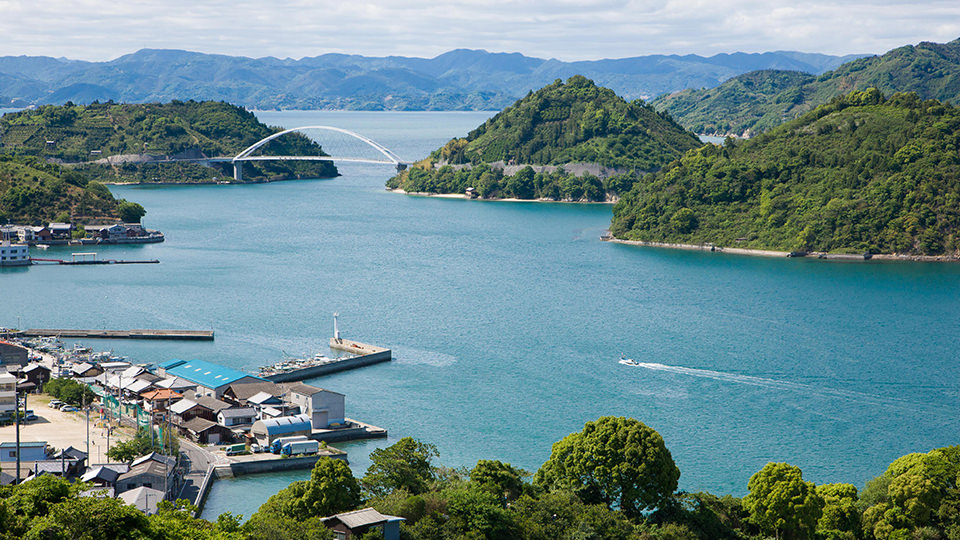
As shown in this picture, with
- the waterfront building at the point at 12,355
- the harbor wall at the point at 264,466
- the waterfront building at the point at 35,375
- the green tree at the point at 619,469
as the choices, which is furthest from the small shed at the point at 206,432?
the green tree at the point at 619,469

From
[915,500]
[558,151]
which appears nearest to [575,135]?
[558,151]

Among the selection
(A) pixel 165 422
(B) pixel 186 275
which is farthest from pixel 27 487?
(B) pixel 186 275

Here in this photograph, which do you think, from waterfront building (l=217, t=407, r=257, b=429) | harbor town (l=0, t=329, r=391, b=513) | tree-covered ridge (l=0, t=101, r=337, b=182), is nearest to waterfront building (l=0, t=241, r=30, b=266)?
harbor town (l=0, t=329, r=391, b=513)

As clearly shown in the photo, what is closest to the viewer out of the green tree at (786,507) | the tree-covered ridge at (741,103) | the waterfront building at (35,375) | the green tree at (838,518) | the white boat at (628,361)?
the green tree at (838,518)

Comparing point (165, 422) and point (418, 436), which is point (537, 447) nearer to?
point (418, 436)

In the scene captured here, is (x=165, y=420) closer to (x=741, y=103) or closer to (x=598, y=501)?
(x=598, y=501)

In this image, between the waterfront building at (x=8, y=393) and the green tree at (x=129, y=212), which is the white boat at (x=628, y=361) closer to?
the waterfront building at (x=8, y=393)
